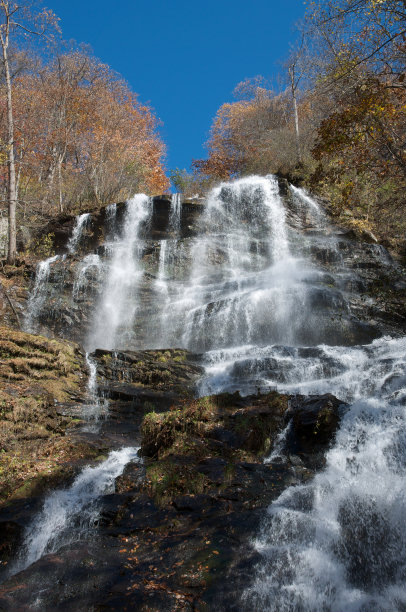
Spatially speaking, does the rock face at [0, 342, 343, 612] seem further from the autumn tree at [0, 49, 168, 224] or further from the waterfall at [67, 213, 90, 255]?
the autumn tree at [0, 49, 168, 224]

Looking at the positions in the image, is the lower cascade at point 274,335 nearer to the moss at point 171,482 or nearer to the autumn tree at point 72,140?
the moss at point 171,482

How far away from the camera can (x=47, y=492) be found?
5.52m

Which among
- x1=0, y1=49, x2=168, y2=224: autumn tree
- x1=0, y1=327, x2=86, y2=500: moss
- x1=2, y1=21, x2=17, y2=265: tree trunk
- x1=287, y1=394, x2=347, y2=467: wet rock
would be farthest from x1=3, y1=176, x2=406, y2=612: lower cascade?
x1=0, y1=49, x2=168, y2=224: autumn tree

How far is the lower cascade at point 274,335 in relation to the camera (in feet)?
13.3

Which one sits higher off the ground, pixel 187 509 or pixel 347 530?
pixel 347 530

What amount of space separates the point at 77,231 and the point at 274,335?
12.0 metres

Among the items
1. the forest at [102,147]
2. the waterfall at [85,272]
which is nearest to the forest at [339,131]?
the forest at [102,147]

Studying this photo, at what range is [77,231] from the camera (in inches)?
806

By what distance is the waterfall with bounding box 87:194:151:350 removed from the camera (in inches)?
618

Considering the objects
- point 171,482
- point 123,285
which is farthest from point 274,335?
point 171,482

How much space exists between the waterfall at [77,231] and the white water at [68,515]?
52.2ft

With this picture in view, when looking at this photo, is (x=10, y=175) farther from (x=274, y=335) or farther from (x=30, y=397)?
(x=274, y=335)

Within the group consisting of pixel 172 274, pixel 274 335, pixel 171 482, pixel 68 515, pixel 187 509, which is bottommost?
pixel 68 515

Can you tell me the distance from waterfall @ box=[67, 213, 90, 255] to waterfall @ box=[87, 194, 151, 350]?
1955mm
